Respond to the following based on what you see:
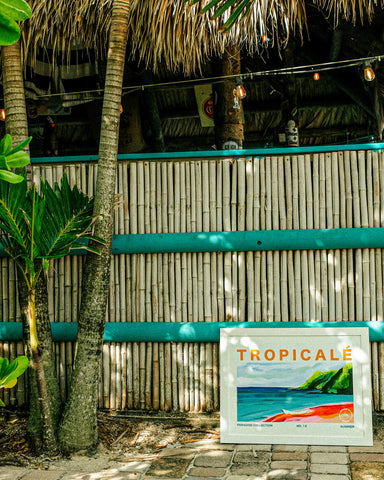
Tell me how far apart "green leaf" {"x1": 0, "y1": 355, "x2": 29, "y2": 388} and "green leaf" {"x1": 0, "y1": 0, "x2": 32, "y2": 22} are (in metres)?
1.44

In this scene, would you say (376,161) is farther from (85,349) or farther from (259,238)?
(85,349)

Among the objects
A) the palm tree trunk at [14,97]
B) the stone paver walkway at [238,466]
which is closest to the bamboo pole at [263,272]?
the stone paver walkway at [238,466]

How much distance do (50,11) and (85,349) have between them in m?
2.65

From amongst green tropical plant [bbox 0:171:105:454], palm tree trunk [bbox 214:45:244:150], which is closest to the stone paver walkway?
green tropical plant [bbox 0:171:105:454]

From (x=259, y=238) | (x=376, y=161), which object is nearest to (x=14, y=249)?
(x=259, y=238)

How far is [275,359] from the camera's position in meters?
3.89

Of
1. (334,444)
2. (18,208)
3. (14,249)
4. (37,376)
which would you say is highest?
(18,208)

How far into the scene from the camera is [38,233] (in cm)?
336

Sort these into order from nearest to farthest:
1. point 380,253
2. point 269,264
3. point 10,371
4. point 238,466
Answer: point 10,371 < point 238,466 < point 380,253 < point 269,264

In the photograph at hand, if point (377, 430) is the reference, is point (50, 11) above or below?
above

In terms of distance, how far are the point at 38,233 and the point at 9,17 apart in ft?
8.52

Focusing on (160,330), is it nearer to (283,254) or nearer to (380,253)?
(283,254)

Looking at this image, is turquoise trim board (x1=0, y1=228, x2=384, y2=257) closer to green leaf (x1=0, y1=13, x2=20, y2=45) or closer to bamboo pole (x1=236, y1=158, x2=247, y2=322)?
bamboo pole (x1=236, y1=158, x2=247, y2=322)

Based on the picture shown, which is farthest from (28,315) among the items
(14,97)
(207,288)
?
(14,97)
